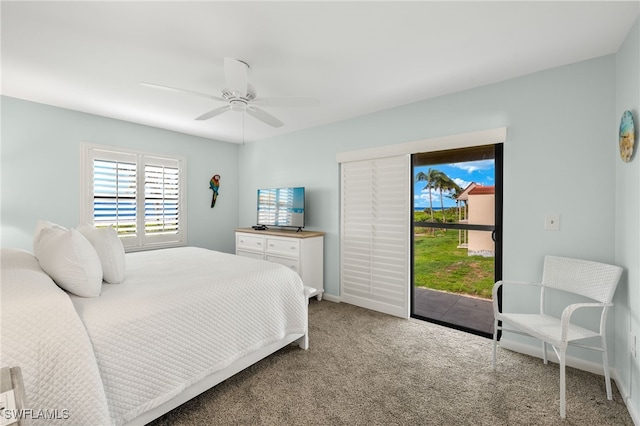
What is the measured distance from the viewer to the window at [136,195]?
3545mm

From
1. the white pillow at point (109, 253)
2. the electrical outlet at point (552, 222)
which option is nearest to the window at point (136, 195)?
the white pillow at point (109, 253)

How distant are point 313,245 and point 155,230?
2316mm

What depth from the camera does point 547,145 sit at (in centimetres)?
233

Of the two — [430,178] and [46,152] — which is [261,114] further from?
[46,152]

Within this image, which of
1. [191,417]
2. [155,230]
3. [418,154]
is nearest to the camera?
[191,417]

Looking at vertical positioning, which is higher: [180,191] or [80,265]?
[180,191]

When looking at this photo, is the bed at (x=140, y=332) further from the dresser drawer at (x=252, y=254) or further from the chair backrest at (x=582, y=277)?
the chair backrest at (x=582, y=277)

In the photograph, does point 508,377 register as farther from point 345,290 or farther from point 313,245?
point 313,245

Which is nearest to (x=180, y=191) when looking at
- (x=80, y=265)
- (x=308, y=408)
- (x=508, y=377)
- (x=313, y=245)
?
(x=313, y=245)

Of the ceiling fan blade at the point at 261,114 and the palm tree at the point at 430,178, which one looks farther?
the palm tree at the point at 430,178

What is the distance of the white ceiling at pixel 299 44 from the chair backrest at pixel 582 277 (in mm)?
1547

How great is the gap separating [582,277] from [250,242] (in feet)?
11.9

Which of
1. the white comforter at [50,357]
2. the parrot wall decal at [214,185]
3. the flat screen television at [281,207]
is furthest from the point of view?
the parrot wall decal at [214,185]

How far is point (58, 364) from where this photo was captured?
3.79 feet
